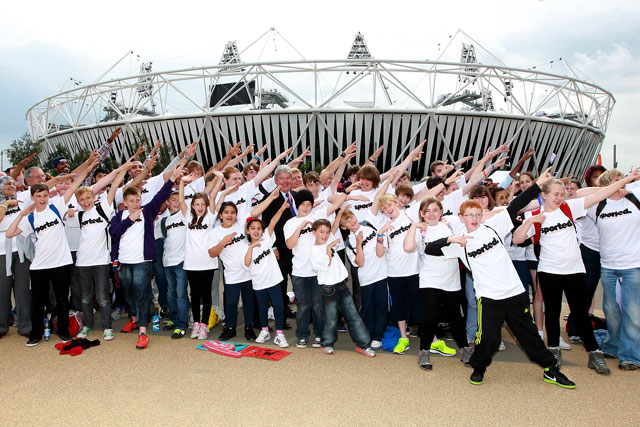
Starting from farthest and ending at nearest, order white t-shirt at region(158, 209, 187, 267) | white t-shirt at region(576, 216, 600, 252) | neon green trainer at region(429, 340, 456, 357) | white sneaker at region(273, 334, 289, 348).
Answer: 1. white t-shirt at region(158, 209, 187, 267)
2. white sneaker at region(273, 334, 289, 348)
3. white t-shirt at region(576, 216, 600, 252)
4. neon green trainer at region(429, 340, 456, 357)

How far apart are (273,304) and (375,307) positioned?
1.17 metres

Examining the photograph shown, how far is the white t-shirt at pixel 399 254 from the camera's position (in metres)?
4.61

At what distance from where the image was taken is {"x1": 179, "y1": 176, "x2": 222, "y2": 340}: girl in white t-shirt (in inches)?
199

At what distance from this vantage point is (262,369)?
160 inches

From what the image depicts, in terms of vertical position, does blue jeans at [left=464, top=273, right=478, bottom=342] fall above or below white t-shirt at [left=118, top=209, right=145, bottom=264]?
below

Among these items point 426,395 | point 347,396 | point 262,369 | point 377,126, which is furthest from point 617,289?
point 377,126

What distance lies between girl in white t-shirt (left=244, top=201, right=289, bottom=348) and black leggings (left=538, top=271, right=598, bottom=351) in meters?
2.71

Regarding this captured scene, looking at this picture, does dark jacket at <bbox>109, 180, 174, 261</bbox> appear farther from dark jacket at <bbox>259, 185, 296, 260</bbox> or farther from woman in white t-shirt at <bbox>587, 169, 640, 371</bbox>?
woman in white t-shirt at <bbox>587, 169, 640, 371</bbox>

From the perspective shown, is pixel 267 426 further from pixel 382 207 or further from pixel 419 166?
pixel 419 166

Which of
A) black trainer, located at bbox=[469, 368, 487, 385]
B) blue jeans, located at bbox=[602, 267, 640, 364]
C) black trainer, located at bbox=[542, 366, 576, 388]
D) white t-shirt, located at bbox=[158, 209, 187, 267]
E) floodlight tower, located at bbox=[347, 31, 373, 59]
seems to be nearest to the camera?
black trainer, located at bbox=[542, 366, 576, 388]

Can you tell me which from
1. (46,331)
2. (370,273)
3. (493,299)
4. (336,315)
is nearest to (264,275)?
(336,315)

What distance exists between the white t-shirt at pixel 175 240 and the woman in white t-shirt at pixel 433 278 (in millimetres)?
2779

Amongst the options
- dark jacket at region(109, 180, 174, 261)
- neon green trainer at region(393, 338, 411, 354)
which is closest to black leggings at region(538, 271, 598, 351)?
neon green trainer at region(393, 338, 411, 354)

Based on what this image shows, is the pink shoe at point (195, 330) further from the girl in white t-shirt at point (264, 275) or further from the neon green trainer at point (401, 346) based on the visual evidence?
the neon green trainer at point (401, 346)
